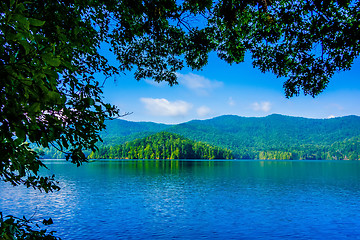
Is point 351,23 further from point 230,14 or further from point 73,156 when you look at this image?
point 73,156

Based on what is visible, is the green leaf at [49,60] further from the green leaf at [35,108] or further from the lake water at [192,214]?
the lake water at [192,214]

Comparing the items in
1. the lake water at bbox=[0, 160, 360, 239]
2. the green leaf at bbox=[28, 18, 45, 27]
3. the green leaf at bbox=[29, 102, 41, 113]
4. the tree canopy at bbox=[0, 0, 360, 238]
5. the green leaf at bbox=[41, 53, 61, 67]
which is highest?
the tree canopy at bbox=[0, 0, 360, 238]

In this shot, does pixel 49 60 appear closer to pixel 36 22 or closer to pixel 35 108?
pixel 36 22

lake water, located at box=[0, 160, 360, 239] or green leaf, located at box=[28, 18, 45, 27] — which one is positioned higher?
green leaf, located at box=[28, 18, 45, 27]

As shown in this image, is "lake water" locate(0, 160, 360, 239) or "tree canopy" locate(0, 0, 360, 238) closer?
"tree canopy" locate(0, 0, 360, 238)

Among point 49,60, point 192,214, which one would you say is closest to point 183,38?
point 49,60

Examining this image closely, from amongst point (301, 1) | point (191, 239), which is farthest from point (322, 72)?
point (191, 239)

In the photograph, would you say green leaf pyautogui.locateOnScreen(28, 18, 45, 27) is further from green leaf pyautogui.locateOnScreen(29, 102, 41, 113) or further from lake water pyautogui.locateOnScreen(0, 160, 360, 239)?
lake water pyautogui.locateOnScreen(0, 160, 360, 239)

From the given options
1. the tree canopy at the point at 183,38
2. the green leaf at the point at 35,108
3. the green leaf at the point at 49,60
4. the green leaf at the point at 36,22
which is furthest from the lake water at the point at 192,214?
the green leaf at the point at 36,22

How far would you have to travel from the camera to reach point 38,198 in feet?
120

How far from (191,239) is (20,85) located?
21129mm

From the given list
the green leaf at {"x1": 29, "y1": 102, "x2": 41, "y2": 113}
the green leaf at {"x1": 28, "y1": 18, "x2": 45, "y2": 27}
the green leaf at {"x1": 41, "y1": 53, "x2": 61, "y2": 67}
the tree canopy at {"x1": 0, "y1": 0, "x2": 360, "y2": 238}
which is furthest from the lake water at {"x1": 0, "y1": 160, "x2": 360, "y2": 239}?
the green leaf at {"x1": 28, "y1": 18, "x2": 45, "y2": 27}

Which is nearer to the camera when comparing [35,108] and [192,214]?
[35,108]

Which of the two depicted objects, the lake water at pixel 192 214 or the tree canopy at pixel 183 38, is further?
the lake water at pixel 192 214
